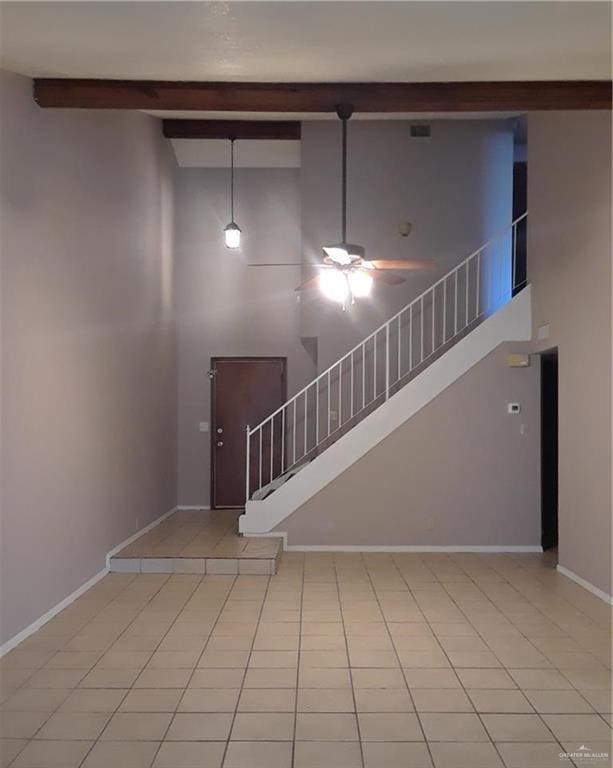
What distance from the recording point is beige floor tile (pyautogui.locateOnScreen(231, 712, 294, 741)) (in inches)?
125

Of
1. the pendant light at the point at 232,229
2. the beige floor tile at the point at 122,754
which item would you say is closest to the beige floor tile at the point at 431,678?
the beige floor tile at the point at 122,754

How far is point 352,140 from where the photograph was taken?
8453 mm

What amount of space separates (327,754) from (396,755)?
0.99 ft

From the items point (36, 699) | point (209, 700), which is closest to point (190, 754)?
point (209, 700)

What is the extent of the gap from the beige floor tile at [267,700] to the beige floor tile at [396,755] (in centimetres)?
54

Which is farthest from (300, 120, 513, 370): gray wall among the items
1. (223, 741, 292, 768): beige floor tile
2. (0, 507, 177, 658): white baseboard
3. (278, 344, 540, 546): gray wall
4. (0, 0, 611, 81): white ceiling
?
(223, 741, 292, 768): beige floor tile

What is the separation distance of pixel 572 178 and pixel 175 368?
5.48 meters

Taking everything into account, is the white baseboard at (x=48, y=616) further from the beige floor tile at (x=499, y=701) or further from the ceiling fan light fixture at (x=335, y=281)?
the ceiling fan light fixture at (x=335, y=281)

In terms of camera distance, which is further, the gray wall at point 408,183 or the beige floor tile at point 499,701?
the gray wall at point 408,183

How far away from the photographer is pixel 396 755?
300cm

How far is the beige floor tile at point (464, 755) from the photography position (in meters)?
2.92

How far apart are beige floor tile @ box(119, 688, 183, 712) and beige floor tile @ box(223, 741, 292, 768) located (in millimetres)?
538

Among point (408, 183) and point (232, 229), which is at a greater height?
point (408, 183)

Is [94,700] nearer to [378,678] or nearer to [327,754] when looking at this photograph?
[327,754]
